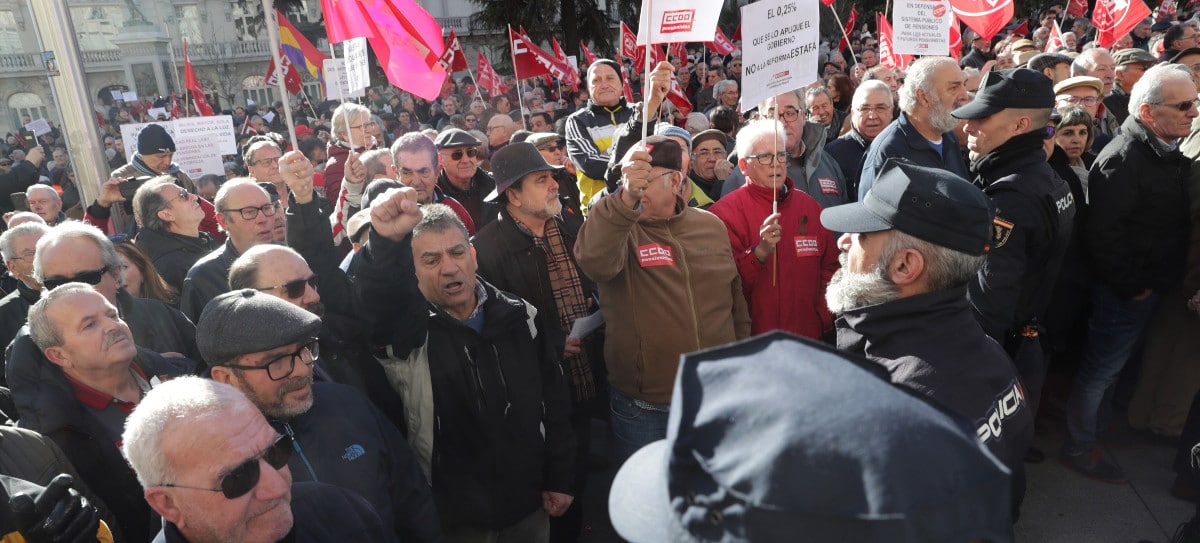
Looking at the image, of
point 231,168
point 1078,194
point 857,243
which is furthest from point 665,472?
point 231,168

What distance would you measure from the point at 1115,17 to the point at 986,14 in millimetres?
1792

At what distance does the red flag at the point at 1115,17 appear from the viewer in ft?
26.7

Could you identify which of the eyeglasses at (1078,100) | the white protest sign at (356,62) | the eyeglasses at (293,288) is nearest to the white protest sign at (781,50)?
the eyeglasses at (293,288)

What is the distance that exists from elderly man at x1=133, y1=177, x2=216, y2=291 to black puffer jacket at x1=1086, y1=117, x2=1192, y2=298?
194 inches

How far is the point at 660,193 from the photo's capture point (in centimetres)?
316

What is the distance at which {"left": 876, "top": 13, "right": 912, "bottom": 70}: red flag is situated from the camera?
7.85 metres

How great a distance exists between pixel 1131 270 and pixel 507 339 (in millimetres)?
3266

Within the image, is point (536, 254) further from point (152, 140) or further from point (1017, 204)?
point (152, 140)

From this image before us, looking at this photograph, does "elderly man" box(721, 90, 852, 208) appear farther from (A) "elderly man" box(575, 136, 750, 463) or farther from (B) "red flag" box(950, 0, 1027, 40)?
(B) "red flag" box(950, 0, 1027, 40)

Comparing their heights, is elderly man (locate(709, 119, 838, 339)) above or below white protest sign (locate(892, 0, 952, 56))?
below

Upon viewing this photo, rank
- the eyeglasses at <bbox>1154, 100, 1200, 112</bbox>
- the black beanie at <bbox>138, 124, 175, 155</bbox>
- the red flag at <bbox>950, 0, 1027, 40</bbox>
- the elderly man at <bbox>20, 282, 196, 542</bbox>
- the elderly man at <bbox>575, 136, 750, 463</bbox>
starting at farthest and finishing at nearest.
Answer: the red flag at <bbox>950, 0, 1027, 40</bbox>, the black beanie at <bbox>138, 124, 175, 155</bbox>, the eyeglasses at <bbox>1154, 100, 1200, 112</bbox>, the elderly man at <bbox>575, 136, 750, 463</bbox>, the elderly man at <bbox>20, 282, 196, 542</bbox>

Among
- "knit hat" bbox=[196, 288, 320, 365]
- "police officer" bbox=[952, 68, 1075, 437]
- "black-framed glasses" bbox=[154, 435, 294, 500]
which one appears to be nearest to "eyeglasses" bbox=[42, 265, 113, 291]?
"knit hat" bbox=[196, 288, 320, 365]

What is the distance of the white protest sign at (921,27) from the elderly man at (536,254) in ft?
14.0

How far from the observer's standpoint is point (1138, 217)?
386cm
